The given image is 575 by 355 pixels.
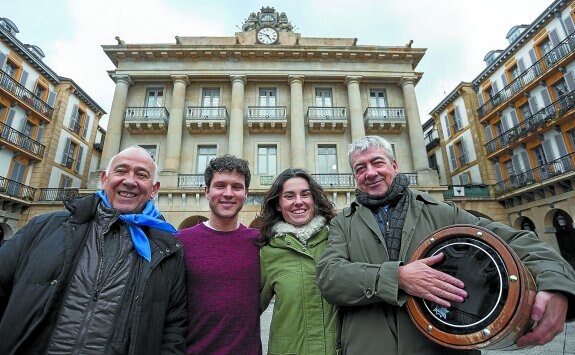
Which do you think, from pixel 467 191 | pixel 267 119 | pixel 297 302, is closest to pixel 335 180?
pixel 267 119

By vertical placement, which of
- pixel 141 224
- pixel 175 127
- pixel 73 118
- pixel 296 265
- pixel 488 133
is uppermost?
pixel 73 118

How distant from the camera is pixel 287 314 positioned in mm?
2023

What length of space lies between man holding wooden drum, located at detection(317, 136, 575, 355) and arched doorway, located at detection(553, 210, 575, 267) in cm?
2167

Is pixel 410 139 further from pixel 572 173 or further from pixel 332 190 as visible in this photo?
pixel 572 173

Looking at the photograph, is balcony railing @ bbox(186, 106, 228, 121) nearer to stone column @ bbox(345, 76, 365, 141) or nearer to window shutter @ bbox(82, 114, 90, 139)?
stone column @ bbox(345, 76, 365, 141)

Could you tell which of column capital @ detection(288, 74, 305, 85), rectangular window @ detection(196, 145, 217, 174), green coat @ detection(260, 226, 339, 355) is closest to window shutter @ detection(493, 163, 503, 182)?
column capital @ detection(288, 74, 305, 85)

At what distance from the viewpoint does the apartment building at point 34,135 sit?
17.8m

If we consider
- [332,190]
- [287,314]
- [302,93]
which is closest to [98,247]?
[287,314]

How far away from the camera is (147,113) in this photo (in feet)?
56.3

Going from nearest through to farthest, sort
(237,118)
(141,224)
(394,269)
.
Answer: (394,269) < (141,224) < (237,118)

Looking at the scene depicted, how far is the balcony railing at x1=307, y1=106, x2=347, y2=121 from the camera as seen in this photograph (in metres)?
17.2

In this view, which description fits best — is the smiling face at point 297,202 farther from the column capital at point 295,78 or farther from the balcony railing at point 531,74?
the balcony railing at point 531,74

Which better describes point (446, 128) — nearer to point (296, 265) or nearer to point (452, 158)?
point (452, 158)

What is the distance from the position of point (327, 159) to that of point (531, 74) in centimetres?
1472
